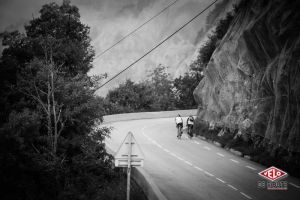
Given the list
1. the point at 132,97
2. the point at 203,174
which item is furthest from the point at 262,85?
the point at 132,97

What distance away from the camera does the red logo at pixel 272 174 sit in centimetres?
1380

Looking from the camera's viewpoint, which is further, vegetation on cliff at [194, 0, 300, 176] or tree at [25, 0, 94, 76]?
tree at [25, 0, 94, 76]

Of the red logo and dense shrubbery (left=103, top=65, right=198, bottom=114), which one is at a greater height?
dense shrubbery (left=103, top=65, right=198, bottom=114)

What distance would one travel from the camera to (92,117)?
53.3ft

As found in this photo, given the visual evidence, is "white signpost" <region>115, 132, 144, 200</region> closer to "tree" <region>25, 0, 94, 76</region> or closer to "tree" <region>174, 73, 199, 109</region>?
"tree" <region>25, 0, 94, 76</region>

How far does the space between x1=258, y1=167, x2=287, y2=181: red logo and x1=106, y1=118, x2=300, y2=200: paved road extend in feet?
1.10

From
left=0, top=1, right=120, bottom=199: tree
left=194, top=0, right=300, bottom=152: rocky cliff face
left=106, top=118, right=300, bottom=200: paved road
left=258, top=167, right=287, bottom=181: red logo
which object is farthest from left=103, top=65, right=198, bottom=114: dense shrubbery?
left=258, top=167, right=287, bottom=181: red logo

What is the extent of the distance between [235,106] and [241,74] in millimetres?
2526

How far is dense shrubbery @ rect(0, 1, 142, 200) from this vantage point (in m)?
11.1

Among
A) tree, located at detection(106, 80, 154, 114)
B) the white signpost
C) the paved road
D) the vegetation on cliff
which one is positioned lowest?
the paved road

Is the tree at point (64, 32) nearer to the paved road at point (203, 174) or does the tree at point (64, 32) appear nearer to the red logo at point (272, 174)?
the paved road at point (203, 174)

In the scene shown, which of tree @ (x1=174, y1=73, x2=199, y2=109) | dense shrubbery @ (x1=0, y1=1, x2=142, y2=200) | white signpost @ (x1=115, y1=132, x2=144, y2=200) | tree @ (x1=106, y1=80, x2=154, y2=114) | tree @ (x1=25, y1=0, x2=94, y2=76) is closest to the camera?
white signpost @ (x1=115, y1=132, x2=144, y2=200)

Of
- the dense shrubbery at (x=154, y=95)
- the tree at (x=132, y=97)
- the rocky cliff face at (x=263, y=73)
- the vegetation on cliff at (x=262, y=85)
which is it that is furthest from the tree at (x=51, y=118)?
the tree at (x=132, y=97)

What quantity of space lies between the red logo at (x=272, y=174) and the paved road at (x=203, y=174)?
1.10 feet
